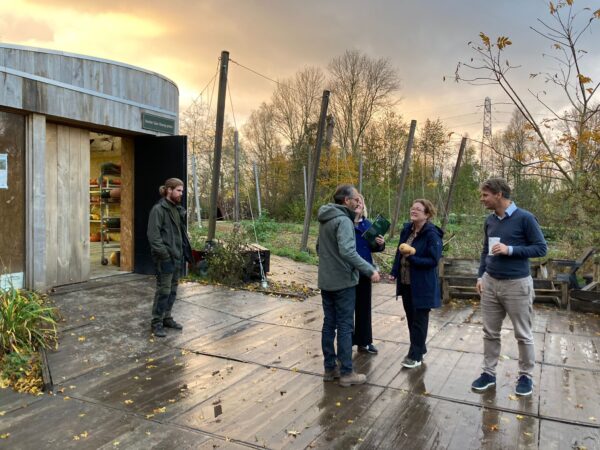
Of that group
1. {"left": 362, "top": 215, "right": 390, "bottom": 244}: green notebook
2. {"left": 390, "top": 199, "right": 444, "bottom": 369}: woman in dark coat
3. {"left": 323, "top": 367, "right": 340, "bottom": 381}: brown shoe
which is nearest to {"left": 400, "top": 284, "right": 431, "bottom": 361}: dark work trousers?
{"left": 390, "top": 199, "right": 444, "bottom": 369}: woman in dark coat

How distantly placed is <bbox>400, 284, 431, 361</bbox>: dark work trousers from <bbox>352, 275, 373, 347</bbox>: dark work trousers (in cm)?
41

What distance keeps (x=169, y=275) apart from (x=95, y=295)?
7.17 ft

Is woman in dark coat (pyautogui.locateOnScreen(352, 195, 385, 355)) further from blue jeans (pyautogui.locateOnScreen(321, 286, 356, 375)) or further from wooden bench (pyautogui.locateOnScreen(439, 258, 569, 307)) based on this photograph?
wooden bench (pyautogui.locateOnScreen(439, 258, 569, 307))

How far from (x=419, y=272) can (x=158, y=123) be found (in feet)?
19.0

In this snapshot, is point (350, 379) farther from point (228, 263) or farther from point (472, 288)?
point (228, 263)

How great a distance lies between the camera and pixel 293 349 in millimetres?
5020

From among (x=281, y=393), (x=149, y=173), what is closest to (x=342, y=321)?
(x=281, y=393)

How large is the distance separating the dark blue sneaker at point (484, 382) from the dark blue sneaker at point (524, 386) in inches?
7.7

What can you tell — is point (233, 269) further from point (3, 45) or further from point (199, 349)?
point (3, 45)

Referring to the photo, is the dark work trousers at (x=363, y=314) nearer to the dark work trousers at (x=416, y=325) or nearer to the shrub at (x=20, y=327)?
the dark work trousers at (x=416, y=325)

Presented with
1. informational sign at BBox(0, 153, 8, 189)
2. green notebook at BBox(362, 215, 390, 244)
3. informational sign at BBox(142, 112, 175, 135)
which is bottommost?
green notebook at BBox(362, 215, 390, 244)

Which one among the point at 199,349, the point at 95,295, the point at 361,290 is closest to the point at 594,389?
the point at 361,290

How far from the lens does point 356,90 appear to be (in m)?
30.5

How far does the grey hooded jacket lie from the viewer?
395 cm
